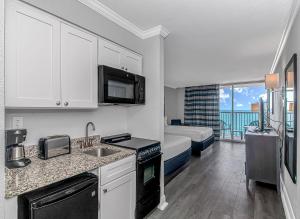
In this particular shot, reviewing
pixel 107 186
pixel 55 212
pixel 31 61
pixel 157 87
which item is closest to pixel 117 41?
pixel 157 87

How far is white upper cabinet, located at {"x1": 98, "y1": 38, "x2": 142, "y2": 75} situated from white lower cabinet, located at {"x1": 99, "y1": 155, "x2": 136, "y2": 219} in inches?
43.8

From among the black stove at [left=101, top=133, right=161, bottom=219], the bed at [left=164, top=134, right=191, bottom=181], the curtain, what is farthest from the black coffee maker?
the curtain

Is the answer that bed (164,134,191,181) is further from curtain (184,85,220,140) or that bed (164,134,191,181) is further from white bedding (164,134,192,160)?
curtain (184,85,220,140)

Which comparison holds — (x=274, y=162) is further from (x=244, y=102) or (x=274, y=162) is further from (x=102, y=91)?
(x=244, y=102)

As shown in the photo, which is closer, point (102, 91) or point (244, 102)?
point (102, 91)

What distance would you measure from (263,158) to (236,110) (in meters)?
4.84

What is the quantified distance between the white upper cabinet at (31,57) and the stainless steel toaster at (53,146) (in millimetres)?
342

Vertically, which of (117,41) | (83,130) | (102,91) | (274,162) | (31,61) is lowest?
(274,162)

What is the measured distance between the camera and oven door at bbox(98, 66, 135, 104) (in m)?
1.83

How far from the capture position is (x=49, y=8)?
1.53 metres

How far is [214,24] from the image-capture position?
2273mm

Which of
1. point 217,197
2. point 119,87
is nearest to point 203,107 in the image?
point 217,197

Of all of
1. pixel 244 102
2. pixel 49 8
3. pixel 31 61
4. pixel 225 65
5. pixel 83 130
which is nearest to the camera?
pixel 31 61

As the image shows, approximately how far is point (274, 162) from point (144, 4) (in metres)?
3.03
